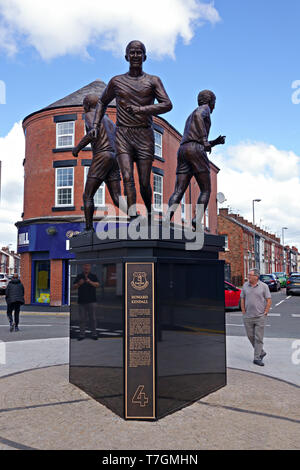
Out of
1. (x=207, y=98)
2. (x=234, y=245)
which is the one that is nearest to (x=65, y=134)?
(x=207, y=98)

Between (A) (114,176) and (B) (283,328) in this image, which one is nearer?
(A) (114,176)

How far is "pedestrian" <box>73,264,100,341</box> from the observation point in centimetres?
585

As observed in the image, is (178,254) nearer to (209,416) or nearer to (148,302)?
(148,302)

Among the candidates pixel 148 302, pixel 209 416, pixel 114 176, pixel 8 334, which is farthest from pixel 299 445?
pixel 8 334

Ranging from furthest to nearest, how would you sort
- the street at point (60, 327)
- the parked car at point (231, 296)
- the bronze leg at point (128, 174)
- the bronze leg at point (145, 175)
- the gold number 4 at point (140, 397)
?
1. the parked car at point (231, 296)
2. the street at point (60, 327)
3. the bronze leg at point (145, 175)
4. the bronze leg at point (128, 174)
5. the gold number 4 at point (140, 397)

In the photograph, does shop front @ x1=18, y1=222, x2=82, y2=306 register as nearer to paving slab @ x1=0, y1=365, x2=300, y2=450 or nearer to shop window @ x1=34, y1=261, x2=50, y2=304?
shop window @ x1=34, y1=261, x2=50, y2=304

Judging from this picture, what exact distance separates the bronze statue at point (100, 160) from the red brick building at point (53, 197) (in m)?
15.1

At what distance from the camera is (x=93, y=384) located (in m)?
5.64

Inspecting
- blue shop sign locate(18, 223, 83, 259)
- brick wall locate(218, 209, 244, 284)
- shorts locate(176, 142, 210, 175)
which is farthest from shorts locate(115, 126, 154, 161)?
brick wall locate(218, 209, 244, 284)

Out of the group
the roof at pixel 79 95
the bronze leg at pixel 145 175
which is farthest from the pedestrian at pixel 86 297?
the roof at pixel 79 95

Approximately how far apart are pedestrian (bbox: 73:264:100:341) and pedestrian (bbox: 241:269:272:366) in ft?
10.8

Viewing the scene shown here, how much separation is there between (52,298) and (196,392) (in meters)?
17.9

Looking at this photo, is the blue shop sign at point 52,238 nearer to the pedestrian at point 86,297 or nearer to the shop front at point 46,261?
the shop front at point 46,261

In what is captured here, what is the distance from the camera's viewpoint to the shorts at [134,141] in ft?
19.6
